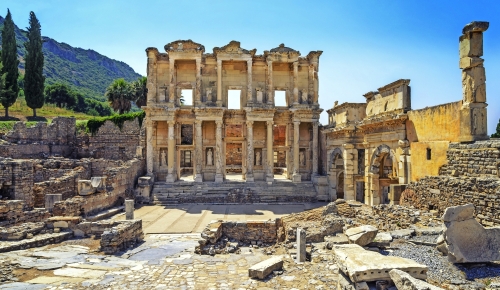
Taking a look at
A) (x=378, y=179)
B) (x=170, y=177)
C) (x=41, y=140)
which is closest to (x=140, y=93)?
(x=41, y=140)

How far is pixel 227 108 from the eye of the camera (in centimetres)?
2652

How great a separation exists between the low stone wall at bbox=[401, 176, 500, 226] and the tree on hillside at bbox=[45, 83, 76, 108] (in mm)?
62955

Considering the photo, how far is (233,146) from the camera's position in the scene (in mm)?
39125

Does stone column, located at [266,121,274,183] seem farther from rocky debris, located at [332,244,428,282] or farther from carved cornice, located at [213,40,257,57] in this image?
rocky debris, located at [332,244,428,282]

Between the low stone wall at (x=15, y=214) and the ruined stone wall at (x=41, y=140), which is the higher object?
the ruined stone wall at (x=41, y=140)

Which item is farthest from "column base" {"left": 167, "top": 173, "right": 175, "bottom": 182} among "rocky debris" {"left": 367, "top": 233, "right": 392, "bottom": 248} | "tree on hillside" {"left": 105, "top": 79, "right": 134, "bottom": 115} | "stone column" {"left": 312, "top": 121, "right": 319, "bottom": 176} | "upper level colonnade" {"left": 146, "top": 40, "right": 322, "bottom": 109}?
"rocky debris" {"left": 367, "top": 233, "right": 392, "bottom": 248}

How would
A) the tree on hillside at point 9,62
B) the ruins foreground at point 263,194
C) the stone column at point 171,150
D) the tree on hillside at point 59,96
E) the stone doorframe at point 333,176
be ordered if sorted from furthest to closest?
the tree on hillside at point 59,96 < the tree on hillside at point 9,62 < the stone column at point 171,150 < the stone doorframe at point 333,176 < the ruins foreground at point 263,194

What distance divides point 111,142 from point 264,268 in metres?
26.6

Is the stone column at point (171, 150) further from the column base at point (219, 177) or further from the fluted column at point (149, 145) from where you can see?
the column base at point (219, 177)

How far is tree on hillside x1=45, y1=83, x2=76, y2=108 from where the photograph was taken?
6154 cm

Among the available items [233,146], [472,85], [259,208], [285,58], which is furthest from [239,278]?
[233,146]

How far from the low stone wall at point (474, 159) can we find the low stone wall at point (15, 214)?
49.9ft

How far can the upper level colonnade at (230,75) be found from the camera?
2595 centimetres

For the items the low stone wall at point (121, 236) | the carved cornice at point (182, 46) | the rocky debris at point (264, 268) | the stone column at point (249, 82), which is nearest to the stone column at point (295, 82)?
the stone column at point (249, 82)
